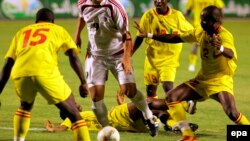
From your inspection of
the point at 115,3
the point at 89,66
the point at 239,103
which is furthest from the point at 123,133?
the point at 239,103

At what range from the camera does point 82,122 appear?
9711 mm

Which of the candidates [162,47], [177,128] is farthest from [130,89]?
[162,47]

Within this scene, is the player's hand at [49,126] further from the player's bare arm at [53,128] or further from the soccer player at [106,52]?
the soccer player at [106,52]

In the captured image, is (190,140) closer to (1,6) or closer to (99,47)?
(99,47)

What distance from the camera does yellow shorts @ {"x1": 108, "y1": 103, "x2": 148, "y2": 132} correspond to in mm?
11875

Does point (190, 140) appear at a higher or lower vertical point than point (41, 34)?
lower

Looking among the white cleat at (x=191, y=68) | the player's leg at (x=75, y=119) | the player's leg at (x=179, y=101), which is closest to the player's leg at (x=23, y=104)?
the player's leg at (x=75, y=119)

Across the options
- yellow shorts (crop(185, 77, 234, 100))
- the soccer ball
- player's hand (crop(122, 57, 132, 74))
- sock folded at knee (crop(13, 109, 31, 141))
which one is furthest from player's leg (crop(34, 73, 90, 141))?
yellow shorts (crop(185, 77, 234, 100))

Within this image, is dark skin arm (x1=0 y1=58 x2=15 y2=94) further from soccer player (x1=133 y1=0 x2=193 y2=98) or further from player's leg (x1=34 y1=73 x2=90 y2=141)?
soccer player (x1=133 y1=0 x2=193 y2=98)

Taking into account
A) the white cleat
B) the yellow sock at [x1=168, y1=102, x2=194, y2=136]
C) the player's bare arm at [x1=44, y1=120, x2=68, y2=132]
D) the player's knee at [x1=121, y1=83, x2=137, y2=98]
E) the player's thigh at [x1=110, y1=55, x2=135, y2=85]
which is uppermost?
the player's thigh at [x1=110, y1=55, x2=135, y2=85]

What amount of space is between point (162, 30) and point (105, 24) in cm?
231

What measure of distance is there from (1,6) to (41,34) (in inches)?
934

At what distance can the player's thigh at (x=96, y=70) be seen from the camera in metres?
11.5

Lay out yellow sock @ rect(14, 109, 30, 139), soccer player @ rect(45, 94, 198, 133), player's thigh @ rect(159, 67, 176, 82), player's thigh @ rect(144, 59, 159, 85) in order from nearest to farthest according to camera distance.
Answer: yellow sock @ rect(14, 109, 30, 139) < soccer player @ rect(45, 94, 198, 133) < player's thigh @ rect(159, 67, 176, 82) < player's thigh @ rect(144, 59, 159, 85)
